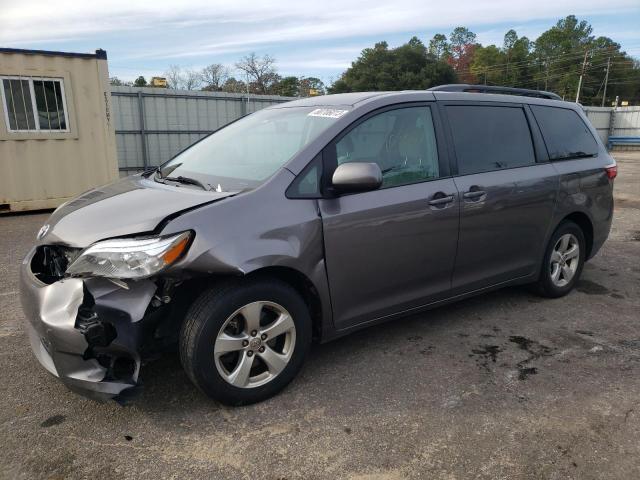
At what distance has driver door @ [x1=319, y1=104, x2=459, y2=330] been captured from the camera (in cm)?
298

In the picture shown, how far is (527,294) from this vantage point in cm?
463

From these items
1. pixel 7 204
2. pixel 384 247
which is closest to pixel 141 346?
pixel 384 247

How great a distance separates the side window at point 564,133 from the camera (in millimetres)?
4266

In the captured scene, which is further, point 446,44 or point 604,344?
point 446,44

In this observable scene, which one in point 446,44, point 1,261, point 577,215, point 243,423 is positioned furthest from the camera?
point 446,44

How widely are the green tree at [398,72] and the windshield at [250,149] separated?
38.5 m

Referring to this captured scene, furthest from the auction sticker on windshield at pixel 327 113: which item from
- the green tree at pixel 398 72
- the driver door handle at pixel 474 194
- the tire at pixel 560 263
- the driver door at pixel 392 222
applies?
the green tree at pixel 398 72

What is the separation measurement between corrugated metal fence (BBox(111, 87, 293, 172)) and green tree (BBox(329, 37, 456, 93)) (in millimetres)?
27846

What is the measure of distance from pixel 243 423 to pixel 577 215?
11.3 feet

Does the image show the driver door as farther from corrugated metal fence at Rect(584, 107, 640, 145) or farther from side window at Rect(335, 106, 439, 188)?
corrugated metal fence at Rect(584, 107, 640, 145)

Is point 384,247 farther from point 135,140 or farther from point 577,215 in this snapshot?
point 135,140

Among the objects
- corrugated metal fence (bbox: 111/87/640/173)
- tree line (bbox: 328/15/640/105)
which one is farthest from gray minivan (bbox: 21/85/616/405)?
tree line (bbox: 328/15/640/105)

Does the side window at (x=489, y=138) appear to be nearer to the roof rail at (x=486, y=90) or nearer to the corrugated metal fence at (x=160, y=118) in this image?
the roof rail at (x=486, y=90)

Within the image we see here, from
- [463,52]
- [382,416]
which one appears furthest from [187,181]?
[463,52]
